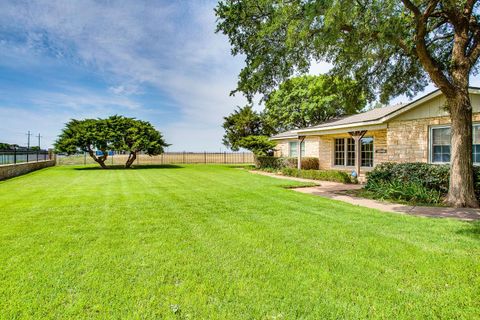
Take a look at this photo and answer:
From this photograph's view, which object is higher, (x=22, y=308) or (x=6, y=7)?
(x=6, y=7)

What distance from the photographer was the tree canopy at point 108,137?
21.6 m

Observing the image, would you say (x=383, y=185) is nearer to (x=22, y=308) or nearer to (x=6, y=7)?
(x=22, y=308)

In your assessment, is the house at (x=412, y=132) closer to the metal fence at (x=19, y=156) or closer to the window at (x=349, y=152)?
the window at (x=349, y=152)

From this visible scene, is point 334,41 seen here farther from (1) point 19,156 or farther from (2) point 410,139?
(1) point 19,156

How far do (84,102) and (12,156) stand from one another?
12315 millimetres

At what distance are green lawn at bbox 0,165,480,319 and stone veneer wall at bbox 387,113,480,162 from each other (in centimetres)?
597

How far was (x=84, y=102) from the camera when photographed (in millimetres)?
25984

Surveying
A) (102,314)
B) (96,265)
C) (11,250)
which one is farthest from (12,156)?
(102,314)

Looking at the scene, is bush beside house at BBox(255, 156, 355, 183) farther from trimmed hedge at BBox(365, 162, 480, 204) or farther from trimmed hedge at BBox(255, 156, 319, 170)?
trimmed hedge at BBox(365, 162, 480, 204)

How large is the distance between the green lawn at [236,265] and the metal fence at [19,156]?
1056cm

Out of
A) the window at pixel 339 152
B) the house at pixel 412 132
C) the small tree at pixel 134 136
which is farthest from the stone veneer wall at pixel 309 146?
the small tree at pixel 134 136

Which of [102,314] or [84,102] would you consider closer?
[102,314]

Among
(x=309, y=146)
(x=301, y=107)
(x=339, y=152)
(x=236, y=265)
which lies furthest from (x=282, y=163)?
(x=236, y=265)

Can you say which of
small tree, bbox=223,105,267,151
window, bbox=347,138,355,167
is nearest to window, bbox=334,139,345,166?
window, bbox=347,138,355,167
